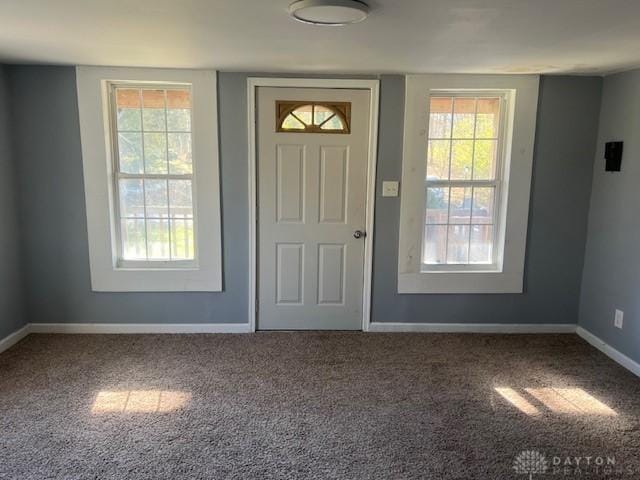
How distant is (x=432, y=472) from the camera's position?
86.1 inches

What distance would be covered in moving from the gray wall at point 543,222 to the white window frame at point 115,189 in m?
1.33

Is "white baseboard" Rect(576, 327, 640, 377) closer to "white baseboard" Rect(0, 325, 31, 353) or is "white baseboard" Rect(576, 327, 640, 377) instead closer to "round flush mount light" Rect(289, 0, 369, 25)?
"round flush mount light" Rect(289, 0, 369, 25)

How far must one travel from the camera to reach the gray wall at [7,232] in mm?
3408

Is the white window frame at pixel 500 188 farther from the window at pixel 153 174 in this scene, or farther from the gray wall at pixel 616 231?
the window at pixel 153 174

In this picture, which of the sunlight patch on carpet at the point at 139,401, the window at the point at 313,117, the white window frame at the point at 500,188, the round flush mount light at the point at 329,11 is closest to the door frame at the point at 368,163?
the window at the point at 313,117

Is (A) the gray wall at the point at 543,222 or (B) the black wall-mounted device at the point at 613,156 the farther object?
(A) the gray wall at the point at 543,222

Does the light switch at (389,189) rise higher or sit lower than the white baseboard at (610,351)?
higher

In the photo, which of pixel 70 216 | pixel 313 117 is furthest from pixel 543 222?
pixel 70 216

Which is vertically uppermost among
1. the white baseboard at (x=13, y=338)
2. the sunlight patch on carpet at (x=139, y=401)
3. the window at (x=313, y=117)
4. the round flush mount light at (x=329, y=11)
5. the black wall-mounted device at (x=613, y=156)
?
the round flush mount light at (x=329, y=11)

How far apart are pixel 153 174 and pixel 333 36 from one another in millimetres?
1953

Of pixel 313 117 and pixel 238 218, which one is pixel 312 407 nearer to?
pixel 238 218

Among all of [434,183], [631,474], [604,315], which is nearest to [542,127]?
[434,183]

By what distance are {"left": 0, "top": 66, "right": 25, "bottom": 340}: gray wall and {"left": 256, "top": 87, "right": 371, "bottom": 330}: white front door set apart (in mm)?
1845

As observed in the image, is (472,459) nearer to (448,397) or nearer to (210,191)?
(448,397)
